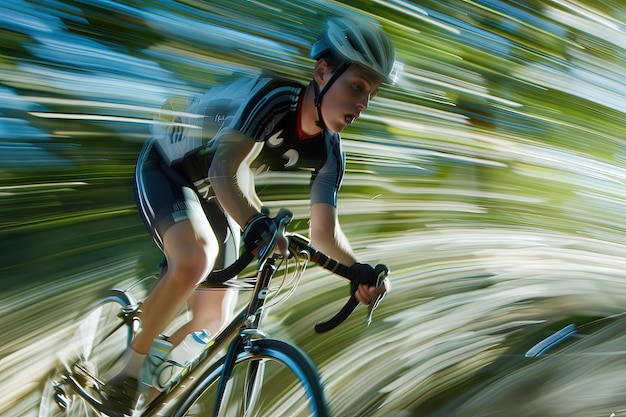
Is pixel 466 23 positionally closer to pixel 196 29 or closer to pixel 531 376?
pixel 196 29

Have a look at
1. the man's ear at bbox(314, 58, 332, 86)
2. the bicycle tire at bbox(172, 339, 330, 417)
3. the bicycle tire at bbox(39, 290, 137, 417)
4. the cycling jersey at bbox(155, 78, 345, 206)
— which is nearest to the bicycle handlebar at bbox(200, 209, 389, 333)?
the bicycle tire at bbox(172, 339, 330, 417)

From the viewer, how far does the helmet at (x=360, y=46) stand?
1.78 meters

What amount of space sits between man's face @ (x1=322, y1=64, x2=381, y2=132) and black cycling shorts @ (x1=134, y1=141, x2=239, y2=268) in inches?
16.9

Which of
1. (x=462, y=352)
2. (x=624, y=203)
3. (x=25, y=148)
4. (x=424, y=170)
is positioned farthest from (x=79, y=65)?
(x=624, y=203)

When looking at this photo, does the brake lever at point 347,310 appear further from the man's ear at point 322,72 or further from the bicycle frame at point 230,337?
the man's ear at point 322,72

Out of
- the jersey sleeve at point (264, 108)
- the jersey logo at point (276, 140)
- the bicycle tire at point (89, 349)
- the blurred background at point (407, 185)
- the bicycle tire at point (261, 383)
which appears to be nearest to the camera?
the bicycle tire at point (261, 383)

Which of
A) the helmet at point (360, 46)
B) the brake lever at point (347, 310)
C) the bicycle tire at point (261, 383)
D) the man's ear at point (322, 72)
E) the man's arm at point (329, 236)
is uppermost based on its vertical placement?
the helmet at point (360, 46)

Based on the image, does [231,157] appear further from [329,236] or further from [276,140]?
[329,236]

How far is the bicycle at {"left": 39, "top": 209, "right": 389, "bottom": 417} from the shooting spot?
1.45 metres

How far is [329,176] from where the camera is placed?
1860mm

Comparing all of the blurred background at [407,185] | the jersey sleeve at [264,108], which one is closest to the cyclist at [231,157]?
the jersey sleeve at [264,108]

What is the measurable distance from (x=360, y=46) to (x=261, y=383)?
909 mm

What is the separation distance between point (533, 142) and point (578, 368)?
2.14 m

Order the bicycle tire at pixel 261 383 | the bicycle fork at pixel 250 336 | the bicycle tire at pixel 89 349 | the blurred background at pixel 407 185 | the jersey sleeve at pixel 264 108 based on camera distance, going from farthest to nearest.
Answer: the blurred background at pixel 407 185
the bicycle tire at pixel 89 349
the jersey sleeve at pixel 264 108
the bicycle fork at pixel 250 336
the bicycle tire at pixel 261 383
